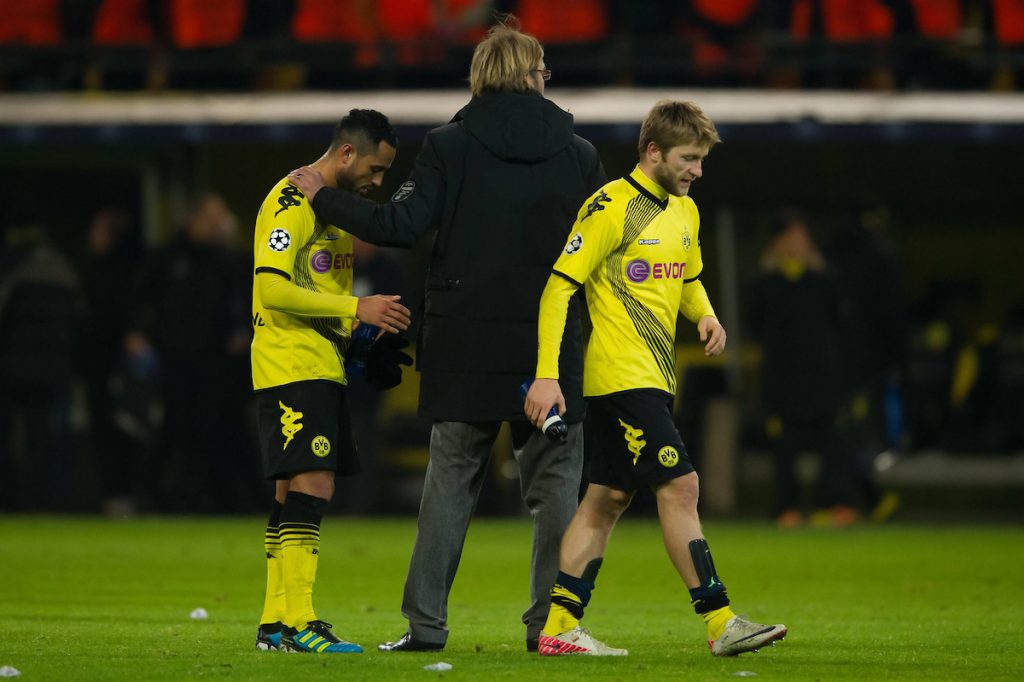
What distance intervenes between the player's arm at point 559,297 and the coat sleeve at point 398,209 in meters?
0.49

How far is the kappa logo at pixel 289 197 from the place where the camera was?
265 inches

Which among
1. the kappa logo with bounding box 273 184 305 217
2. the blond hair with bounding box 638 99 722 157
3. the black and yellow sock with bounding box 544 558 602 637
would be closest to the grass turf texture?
the black and yellow sock with bounding box 544 558 602 637

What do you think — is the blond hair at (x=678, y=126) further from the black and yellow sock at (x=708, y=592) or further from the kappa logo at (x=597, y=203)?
the black and yellow sock at (x=708, y=592)

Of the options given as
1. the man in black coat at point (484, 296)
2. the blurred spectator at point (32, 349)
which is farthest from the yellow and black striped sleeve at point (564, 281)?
the blurred spectator at point (32, 349)

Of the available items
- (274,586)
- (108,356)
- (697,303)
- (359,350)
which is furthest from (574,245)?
(108,356)

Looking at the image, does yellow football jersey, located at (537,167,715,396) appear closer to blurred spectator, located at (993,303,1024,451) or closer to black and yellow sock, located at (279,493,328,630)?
black and yellow sock, located at (279,493,328,630)

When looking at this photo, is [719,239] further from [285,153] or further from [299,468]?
[299,468]

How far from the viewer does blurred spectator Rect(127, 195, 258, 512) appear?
15.0 m

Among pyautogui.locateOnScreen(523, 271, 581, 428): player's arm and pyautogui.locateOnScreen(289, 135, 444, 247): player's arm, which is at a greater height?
pyautogui.locateOnScreen(289, 135, 444, 247): player's arm

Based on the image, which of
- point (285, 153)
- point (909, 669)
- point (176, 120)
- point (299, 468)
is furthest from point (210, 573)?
point (285, 153)

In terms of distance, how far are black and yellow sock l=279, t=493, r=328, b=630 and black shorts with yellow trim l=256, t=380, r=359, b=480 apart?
12 cm

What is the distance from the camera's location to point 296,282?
683 centimetres

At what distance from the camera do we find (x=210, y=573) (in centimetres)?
1062

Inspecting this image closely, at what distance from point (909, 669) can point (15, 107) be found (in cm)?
1137
